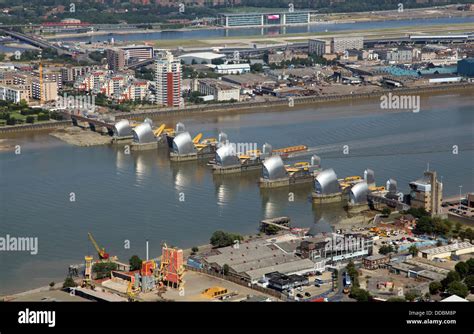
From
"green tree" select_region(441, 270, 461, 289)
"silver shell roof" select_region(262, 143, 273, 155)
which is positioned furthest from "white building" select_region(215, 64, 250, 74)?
"green tree" select_region(441, 270, 461, 289)

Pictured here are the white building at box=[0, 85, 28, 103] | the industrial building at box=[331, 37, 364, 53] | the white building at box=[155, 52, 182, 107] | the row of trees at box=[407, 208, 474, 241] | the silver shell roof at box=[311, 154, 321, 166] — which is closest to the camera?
the row of trees at box=[407, 208, 474, 241]

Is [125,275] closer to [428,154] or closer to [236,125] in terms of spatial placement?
[428,154]

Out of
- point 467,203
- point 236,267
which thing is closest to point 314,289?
point 236,267

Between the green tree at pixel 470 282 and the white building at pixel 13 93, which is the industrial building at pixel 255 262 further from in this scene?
the white building at pixel 13 93

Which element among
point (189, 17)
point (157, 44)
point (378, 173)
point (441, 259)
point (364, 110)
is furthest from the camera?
point (189, 17)

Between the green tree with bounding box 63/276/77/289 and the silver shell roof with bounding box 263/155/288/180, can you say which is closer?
the green tree with bounding box 63/276/77/289

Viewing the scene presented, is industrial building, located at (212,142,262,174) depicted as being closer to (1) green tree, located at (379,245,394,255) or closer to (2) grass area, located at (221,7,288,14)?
(1) green tree, located at (379,245,394,255)

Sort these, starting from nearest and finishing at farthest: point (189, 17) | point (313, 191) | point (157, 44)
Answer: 1. point (313, 191)
2. point (157, 44)
3. point (189, 17)
